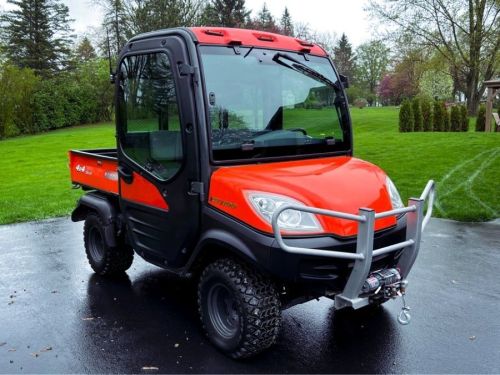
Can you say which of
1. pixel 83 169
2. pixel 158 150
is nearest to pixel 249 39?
pixel 158 150

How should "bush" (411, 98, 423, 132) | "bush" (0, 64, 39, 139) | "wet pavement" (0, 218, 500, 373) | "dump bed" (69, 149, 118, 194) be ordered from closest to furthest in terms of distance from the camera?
1. "wet pavement" (0, 218, 500, 373)
2. "dump bed" (69, 149, 118, 194)
3. "bush" (411, 98, 423, 132)
4. "bush" (0, 64, 39, 139)

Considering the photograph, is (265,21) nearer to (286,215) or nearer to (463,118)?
(463,118)

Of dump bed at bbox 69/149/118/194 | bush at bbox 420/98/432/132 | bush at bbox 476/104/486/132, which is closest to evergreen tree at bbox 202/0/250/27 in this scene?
bush at bbox 420/98/432/132

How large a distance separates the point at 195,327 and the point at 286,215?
1.46 metres

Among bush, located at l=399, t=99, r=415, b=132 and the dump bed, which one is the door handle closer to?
the dump bed

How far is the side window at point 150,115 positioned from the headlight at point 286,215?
0.82 m

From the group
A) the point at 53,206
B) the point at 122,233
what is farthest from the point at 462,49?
the point at 122,233

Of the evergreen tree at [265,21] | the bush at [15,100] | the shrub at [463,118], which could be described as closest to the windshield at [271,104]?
the shrub at [463,118]

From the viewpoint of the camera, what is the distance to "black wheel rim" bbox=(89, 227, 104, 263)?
17.1 feet

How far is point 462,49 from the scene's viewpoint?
29844mm

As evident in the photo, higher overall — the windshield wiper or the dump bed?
the windshield wiper

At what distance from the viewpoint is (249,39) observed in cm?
377

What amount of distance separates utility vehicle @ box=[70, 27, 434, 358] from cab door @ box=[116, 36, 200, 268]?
1 cm

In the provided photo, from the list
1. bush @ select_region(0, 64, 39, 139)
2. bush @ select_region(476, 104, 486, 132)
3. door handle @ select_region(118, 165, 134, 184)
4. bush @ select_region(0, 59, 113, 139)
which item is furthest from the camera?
bush @ select_region(0, 59, 113, 139)
